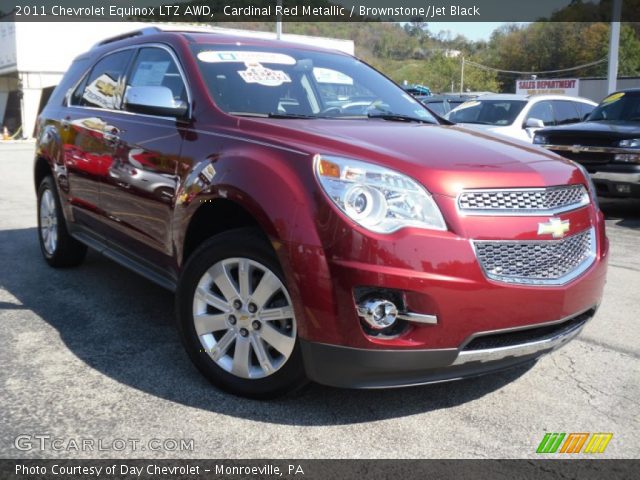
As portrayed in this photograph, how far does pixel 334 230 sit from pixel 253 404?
100 centimetres

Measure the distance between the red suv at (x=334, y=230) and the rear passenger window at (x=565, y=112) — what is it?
8101 mm

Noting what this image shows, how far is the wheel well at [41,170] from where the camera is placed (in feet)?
18.2

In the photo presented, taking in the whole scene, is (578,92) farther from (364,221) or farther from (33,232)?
(364,221)

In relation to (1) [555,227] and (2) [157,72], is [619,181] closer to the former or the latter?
(1) [555,227]

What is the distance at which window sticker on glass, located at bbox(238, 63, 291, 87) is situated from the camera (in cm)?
371

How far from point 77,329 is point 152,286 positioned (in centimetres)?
103

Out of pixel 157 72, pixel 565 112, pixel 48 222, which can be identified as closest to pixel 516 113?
pixel 565 112

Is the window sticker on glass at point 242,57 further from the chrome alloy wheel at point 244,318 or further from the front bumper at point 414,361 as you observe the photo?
the front bumper at point 414,361

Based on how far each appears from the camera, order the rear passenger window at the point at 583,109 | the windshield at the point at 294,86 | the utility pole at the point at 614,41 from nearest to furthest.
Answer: the windshield at the point at 294,86, the rear passenger window at the point at 583,109, the utility pole at the point at 614,41

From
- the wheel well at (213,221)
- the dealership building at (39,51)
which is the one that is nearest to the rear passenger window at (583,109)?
the wheel well at (213,221)

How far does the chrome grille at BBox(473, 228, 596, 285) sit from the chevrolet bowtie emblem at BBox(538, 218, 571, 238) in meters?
0.04

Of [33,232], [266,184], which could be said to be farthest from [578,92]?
[266,184]

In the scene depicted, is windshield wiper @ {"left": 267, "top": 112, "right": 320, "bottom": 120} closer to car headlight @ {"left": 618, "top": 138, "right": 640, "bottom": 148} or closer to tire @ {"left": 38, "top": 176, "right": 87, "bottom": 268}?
tire @ {"left": 38, "top": 176, "right": 87, "bottom": 268}

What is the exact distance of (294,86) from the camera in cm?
383
